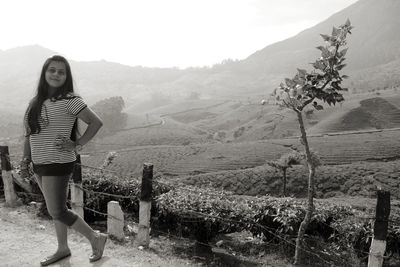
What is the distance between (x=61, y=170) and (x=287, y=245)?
4.80 m

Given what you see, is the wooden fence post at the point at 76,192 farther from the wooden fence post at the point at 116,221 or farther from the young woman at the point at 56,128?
the young woman at the point at 56,128

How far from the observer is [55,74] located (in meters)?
4.14

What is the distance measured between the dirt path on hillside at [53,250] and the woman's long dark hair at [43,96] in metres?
1.58

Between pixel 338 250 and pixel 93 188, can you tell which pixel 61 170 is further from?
pixel 338 250

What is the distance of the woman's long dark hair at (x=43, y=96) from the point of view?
4055mm

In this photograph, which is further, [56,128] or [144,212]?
[144,212]

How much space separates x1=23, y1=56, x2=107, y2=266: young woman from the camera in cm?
406

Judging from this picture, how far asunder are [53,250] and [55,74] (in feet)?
8.03

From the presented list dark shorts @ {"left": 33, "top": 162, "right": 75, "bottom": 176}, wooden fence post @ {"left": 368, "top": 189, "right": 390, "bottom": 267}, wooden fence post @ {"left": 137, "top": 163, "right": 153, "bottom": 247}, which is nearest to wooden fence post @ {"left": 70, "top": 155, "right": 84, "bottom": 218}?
wooden fence post @ {"left": 137, "top": 163, "right": 153, "bottom": 247}

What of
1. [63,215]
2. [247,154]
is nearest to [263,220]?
[63,215]

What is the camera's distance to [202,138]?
266ft

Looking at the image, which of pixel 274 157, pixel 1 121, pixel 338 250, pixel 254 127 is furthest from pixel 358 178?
pixel 1 121

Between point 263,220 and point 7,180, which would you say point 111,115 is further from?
point 263,220

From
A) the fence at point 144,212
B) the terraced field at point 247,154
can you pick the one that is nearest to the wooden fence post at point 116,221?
the fence at point 144,212
